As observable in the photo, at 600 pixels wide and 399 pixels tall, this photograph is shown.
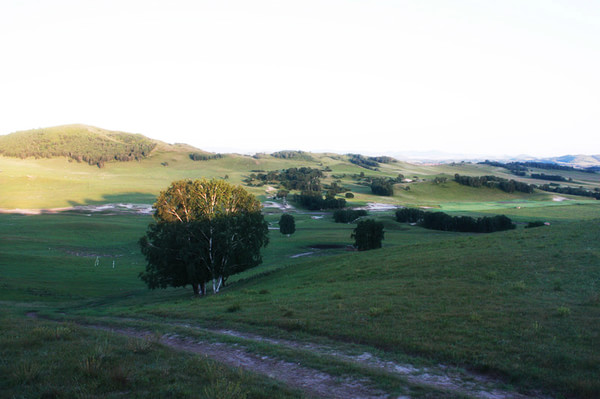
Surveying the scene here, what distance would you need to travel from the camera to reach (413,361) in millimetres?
10219

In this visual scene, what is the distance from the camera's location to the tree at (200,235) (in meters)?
32.6

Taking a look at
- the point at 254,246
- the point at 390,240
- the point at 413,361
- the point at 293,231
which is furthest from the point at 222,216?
the point at 293,231

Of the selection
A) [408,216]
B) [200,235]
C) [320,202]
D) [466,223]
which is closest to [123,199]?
[320,202]

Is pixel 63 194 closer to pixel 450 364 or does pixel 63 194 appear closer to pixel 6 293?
pixel 6 293

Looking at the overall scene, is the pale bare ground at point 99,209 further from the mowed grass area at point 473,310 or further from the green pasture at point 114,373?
the green pasture at point 114,373

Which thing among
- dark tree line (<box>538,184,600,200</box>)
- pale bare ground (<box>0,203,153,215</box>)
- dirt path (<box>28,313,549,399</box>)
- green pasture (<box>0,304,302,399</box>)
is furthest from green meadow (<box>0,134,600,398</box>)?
dark tree line (<box>538,184,600,200</box>)

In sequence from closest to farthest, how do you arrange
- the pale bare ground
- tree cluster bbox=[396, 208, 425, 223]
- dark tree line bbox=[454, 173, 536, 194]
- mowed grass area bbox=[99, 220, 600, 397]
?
1. mowed grass area bbox=[99, 220, 600, 397]
2. tree cluster bbox=[396, 208, 425, 223]
3. the pale bare ground
4. dark tree line bbox=[454, 173, 536, 194]

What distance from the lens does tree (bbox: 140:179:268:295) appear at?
3259 centimetres

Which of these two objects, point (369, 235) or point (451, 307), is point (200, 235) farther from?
point (369, 235)

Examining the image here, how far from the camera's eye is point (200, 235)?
33.6 m

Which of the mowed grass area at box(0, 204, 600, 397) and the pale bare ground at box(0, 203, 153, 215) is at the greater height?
the mowed grass area at box(0, 204, 600, 397)

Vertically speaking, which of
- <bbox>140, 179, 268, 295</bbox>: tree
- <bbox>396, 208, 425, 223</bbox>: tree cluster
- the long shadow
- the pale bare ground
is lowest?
<bbox>396, 208, 425, 223</bbox>: tree cluster

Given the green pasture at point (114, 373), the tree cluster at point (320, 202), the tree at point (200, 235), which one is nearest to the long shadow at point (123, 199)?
the tree cluster at point (320, 202)

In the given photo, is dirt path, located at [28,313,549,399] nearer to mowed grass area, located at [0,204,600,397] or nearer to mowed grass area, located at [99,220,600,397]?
mowed grass area, located at [0,204,600,397]
